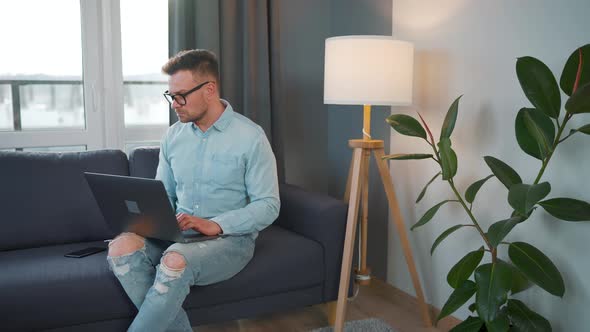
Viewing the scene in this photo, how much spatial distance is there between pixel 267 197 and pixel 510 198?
92 cm

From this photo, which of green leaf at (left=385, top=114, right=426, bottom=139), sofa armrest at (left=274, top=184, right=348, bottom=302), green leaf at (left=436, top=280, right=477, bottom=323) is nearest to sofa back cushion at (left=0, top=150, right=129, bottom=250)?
sofa armrest at (left=274, top=184, right=348, bottom=302)

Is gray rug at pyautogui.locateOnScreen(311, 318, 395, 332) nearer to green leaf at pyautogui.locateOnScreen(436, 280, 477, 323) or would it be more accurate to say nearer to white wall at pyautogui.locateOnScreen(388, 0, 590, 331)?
white wall at pyautogui.locateOnScreen(388, 0, 590, 331)

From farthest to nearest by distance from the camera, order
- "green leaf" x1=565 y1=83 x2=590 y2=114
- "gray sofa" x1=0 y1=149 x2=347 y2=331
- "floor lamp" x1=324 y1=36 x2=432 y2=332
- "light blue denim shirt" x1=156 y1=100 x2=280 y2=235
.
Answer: "floor lamp" x1=324 y1=36 x2=432 y2=332 → "light blue denim shirt" x1=156 y1=100 x2=280 y2=235 → "gray sofa" x1=0 y1=149 x2=347 y2=331 → "green leaf" x1=565 y1=83 x2=590 y2=114

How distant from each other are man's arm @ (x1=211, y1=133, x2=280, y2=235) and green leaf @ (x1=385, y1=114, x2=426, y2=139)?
51 centimetres

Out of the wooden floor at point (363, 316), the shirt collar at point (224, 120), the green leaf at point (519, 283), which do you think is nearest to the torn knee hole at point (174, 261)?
the shirt collar at point (224, 120)

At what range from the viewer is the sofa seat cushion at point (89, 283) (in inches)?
77.5

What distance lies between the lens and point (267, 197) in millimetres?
2268

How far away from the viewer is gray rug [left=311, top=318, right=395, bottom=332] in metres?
2.51

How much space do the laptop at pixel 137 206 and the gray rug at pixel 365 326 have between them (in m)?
0.78

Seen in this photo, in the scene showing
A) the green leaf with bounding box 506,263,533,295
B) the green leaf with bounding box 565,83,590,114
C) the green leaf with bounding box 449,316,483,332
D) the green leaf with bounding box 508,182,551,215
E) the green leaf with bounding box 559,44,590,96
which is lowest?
the green leaf with bounding box 449,316,483,332

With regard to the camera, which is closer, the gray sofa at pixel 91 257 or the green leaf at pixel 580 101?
the green leaf at pixel 580 101

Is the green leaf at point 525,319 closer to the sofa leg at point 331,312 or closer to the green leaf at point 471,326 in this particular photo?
the green leaf at point 471,326

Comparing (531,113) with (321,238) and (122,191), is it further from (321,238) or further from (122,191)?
(122,191)

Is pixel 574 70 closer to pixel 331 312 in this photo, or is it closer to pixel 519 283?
pixel 519 283
